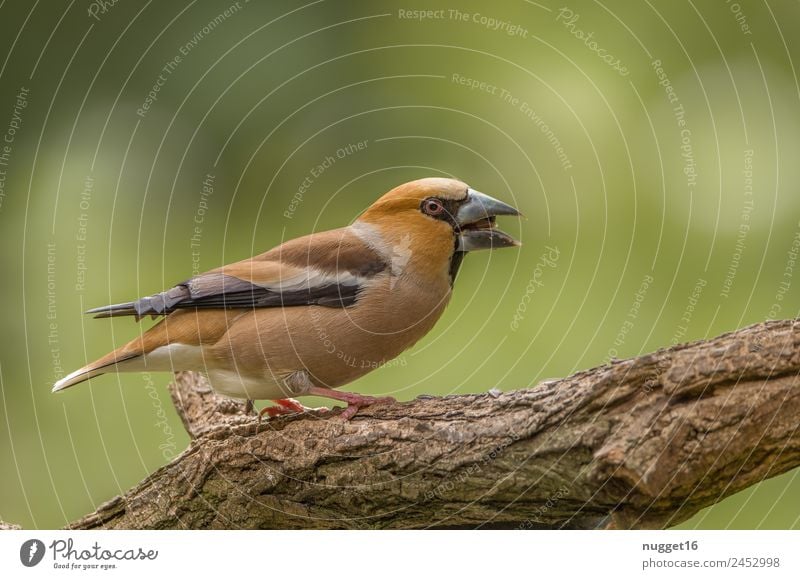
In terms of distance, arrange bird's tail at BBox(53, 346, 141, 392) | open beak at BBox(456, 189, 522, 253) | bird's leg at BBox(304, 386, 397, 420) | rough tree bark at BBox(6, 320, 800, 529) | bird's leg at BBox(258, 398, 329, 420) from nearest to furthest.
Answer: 1. rough tree bark at BBox(6, 320, 800, 529)
2. bird's leg at BBox(304, 386, 397, 420)
3. open beak at BBox(456, 189, 522, 253)
4. bird's tail at BBox(53, 346, 141, 392)
5. bird's leg at BBox(258, 398, 329, 420)

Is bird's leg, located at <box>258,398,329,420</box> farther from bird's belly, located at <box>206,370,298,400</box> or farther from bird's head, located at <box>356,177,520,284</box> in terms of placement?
bird's head, located at <box>356,177,520,284</box>

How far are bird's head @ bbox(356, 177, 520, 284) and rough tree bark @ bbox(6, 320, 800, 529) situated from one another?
90 cm

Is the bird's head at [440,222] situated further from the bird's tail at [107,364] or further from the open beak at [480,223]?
the bird's tail at [107,364]

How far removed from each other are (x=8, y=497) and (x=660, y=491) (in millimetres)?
5006

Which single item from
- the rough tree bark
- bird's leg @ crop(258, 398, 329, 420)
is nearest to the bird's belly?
the rough tree bark

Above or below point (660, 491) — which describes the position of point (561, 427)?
above

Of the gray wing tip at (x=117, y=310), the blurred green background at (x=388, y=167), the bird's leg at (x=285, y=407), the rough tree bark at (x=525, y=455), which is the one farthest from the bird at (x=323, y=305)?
the blurred green background at (x=388, y=167)

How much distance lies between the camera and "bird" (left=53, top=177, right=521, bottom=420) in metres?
4.80

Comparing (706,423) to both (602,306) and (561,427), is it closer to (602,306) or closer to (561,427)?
(561,427)

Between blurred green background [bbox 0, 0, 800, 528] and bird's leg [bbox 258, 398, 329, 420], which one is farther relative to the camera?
blurred green background [bbox 0, 0, 800, 528]

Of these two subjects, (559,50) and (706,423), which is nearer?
(706,423)

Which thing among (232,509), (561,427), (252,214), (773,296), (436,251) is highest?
(252,214)

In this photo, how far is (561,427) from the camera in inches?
157

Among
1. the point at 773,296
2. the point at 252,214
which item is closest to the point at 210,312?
the point at 252,214
